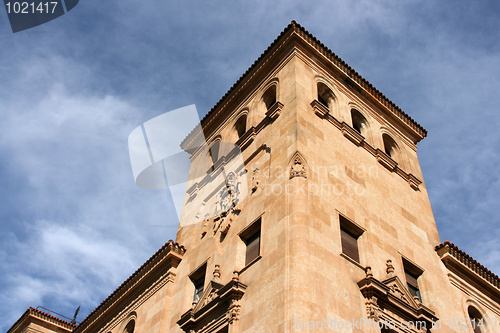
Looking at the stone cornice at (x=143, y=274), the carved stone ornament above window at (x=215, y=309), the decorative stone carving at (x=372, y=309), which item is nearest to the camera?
the decorative stone carving at (x=372, y=309)

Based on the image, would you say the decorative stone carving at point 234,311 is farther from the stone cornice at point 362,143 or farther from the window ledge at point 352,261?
the stone cornice at point 362,143

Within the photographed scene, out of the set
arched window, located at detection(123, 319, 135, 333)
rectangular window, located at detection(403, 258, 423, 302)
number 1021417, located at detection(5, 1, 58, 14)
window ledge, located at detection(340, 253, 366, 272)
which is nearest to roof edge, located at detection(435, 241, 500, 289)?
rectangular window, located at detection(403, 258, 423, 302)

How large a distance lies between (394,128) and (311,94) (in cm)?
644

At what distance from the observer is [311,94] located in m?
21.2

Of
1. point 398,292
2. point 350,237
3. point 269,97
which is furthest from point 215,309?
point 269,97

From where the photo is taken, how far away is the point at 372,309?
14109mm

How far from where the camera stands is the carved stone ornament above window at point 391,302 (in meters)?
14.3

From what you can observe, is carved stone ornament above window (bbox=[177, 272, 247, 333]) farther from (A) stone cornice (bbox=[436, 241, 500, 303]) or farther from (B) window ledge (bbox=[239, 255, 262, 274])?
(A) stone cornice (bbox=[436, 241, 500, 303])

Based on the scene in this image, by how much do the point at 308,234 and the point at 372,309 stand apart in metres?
2.63

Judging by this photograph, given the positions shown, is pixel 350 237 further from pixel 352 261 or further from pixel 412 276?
pixel 412 276

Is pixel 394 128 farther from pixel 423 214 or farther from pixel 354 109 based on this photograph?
pixel 423 214

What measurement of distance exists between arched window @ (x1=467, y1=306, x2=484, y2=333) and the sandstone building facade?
56 mm

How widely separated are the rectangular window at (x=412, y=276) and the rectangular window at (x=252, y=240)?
5187 mm

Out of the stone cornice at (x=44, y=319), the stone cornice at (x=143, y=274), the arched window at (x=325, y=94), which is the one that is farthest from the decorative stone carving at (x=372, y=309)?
the stone cornice at (x=44, y=319)
